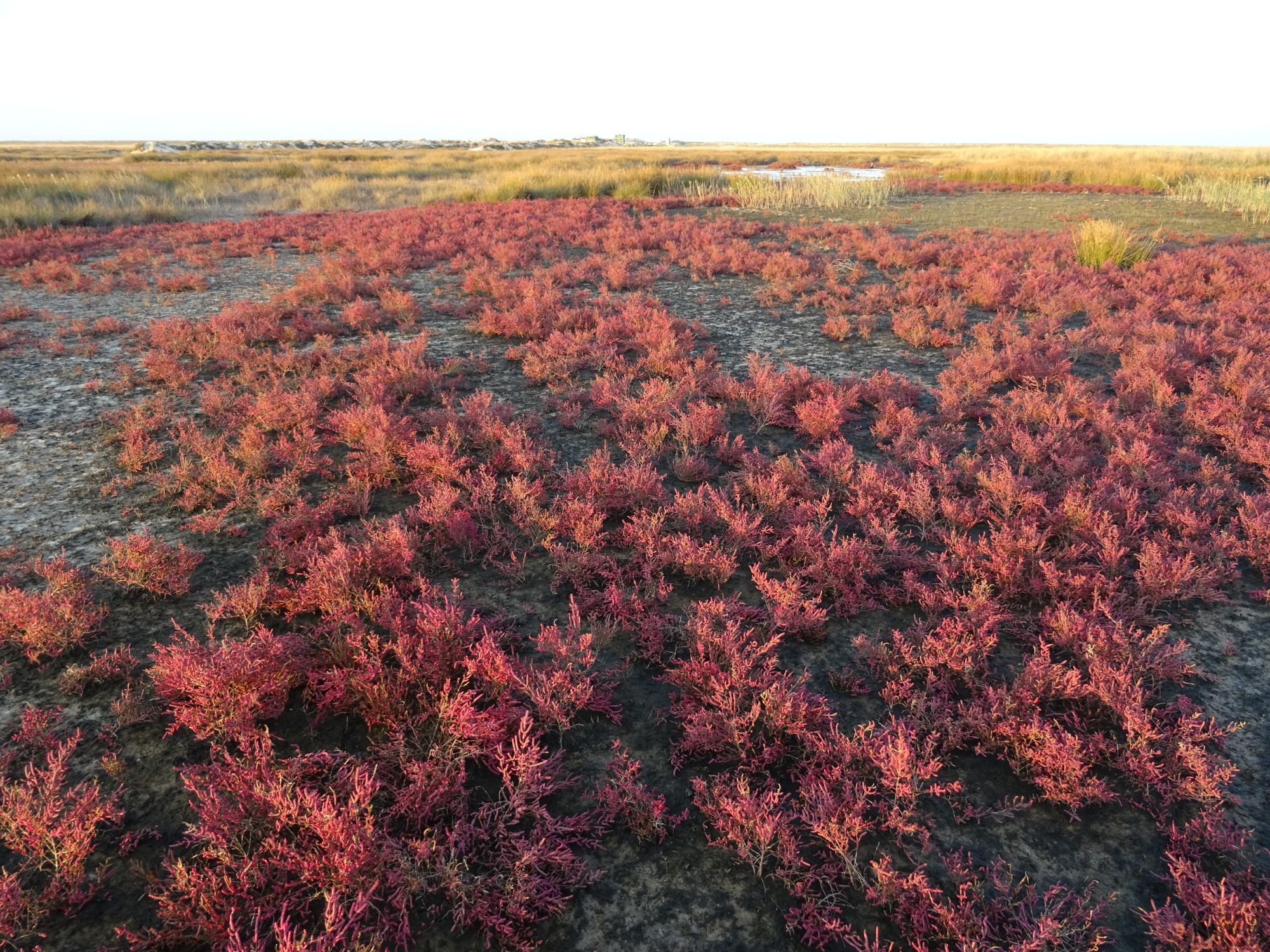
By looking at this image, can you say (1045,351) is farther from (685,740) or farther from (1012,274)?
(685,740)

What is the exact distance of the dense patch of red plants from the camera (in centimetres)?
218

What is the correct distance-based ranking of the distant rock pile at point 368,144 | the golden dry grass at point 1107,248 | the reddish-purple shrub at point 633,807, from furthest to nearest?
the distant rock pile at point 368,144 < the golden dry grass at point 1107,248 < the reddish-purple shrub at point 633,807

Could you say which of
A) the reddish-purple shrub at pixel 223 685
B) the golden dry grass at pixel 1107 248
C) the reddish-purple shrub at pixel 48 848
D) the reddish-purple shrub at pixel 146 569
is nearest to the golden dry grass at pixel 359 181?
the golden dry grass at pixel 1107 248

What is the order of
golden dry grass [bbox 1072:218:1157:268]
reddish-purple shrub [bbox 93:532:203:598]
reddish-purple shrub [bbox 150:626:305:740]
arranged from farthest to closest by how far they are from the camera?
golden dry grass [bbox 1072:218:1157:268], reddish-purple shrub [bbox 93:532:203:598], reddish-purple shrub [bbox 150:626:305:740]

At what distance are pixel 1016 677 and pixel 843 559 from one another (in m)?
1.12

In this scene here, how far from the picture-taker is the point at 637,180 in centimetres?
2536

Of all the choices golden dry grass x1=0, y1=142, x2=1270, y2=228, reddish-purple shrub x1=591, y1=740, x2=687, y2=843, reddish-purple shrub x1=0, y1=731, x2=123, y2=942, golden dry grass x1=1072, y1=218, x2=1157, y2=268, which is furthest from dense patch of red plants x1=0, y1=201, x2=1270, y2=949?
golden dry grass x1=0, y1=142, x2=1270, y2=228

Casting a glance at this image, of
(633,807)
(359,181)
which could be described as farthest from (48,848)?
(359,181)

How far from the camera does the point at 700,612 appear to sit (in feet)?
10.8

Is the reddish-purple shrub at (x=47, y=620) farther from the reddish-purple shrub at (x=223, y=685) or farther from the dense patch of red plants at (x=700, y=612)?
the reddish-purple shrub at (x=223, y=685)

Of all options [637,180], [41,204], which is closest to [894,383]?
[637,180]

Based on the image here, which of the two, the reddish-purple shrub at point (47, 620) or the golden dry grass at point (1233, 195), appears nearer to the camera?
the reddish-purple shrub at point (47, 620)

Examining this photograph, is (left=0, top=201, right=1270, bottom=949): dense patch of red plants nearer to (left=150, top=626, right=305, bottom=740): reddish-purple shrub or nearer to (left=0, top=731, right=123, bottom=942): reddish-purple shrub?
(left=150, top=626, right=305, bottom=740): reddish-purple shrub

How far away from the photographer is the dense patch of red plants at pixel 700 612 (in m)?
2.18
